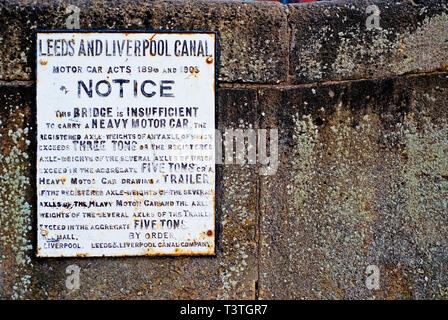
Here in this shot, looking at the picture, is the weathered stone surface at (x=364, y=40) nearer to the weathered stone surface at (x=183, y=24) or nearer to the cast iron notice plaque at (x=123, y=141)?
the weathered stone surface at (x=183, y=24)

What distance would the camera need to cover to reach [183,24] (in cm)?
187

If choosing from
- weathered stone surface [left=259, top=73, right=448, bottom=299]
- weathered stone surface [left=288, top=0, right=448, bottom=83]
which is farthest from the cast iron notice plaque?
weathered stone surface [left=288, top=0, right=448, bottom=83]

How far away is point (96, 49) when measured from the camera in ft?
6.06

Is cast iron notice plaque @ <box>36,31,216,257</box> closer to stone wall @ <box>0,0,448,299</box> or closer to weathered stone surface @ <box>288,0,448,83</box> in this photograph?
stone wall @ <box>0,0,448,299</box>

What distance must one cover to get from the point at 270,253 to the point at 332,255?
329 mm

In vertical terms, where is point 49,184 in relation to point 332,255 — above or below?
above

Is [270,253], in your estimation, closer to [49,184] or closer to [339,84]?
[339,84]

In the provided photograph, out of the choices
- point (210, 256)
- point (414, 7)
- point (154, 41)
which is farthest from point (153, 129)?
point (414, 7)

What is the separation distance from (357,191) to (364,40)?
31.1 inches

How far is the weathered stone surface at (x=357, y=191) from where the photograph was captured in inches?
73.9

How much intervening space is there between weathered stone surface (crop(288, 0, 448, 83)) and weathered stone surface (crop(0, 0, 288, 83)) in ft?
0.35

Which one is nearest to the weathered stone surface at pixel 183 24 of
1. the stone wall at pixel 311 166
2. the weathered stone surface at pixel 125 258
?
the stone wall at pixel 311 166

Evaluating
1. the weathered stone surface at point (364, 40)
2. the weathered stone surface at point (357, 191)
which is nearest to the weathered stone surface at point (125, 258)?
the weathered stone surface at point (357, 191)

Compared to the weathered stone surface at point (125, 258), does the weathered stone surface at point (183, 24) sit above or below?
above
